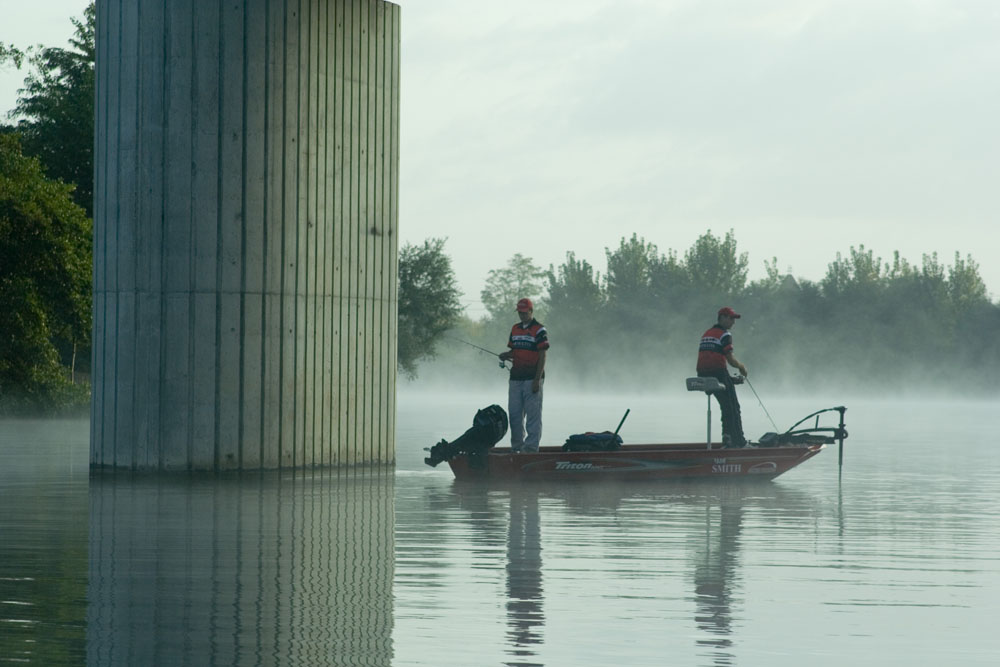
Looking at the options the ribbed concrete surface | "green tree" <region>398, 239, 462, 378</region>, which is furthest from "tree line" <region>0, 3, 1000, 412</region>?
the ribbed concrete surface

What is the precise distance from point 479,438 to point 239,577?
26.1 ft

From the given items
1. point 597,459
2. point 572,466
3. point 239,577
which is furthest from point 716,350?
point 239,577

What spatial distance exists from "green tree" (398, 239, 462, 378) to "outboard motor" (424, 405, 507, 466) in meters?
44.5

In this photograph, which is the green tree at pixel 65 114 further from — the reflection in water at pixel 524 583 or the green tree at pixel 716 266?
the green tree at pixel 716 266

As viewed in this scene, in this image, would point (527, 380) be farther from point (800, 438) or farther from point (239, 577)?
point (239, 577)

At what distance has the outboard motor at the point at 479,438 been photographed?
16.9m

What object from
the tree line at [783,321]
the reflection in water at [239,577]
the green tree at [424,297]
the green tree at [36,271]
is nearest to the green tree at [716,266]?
the tree line at [783,321]

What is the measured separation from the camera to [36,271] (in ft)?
120

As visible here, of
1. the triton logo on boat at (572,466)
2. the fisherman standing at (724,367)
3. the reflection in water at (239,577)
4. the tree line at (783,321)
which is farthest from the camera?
the tree line at (783,321)

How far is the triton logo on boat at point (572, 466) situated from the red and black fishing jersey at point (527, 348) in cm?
119

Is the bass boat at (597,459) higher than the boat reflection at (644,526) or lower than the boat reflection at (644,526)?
higher

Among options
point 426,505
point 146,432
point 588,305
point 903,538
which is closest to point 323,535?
point 426,505

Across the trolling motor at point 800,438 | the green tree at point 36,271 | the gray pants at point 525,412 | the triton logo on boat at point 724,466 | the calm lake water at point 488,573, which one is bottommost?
the calm lake water at point 488,573

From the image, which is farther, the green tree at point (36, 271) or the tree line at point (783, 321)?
the tree line at point (783, 321)
